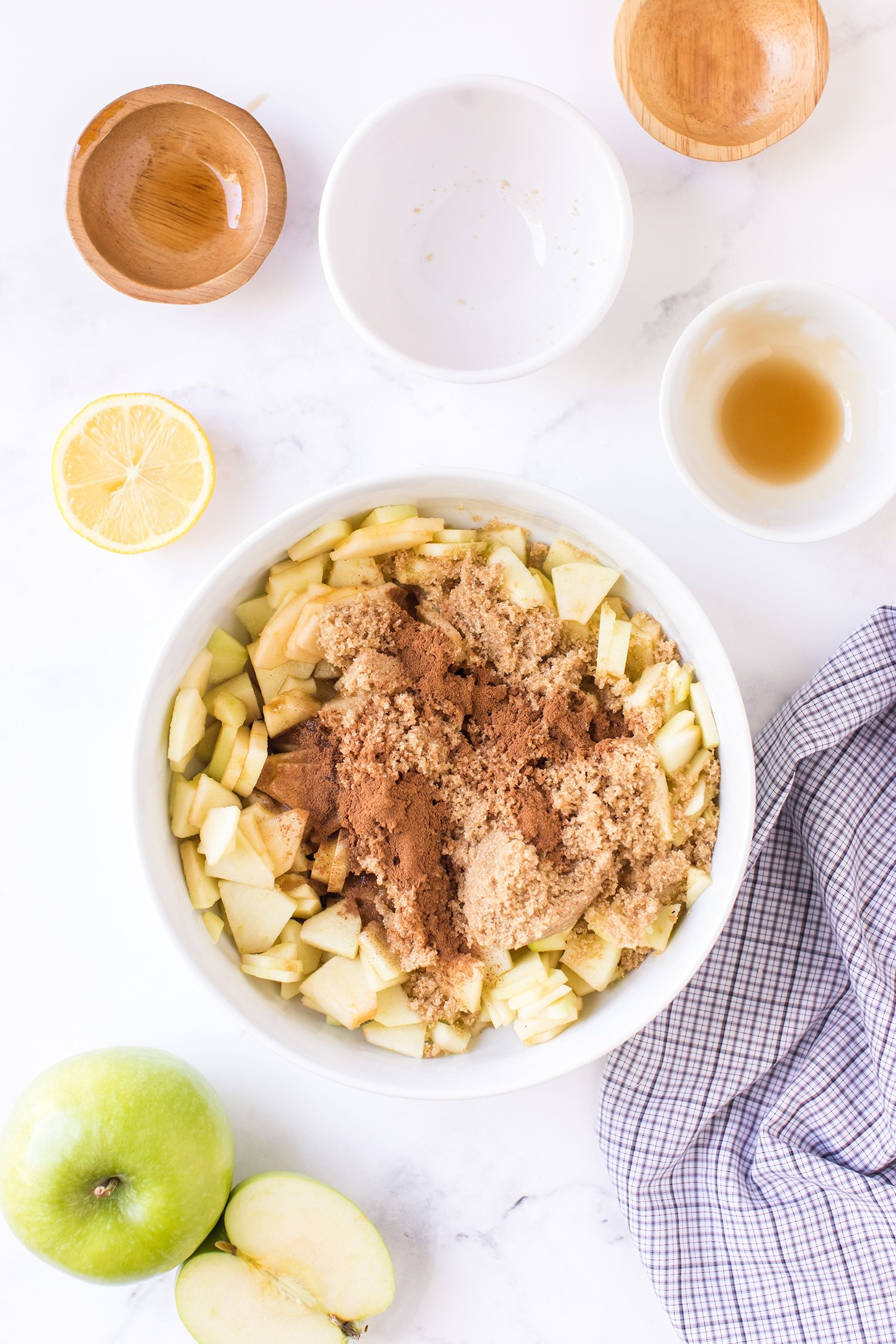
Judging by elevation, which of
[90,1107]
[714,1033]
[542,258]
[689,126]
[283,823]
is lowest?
[90,1107]

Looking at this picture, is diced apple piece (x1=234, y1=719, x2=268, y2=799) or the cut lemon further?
the cut lemon

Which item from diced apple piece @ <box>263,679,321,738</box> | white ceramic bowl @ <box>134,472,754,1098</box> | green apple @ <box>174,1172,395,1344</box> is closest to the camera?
white ceramic bowl @ <box>134,472,754,1098</box>

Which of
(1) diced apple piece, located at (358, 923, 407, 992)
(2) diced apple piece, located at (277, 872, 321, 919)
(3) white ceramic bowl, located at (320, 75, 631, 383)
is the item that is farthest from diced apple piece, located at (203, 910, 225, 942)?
(3) white ceramic bowl, located at (320, 75, 631, 383)

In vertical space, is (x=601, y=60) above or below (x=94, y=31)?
above

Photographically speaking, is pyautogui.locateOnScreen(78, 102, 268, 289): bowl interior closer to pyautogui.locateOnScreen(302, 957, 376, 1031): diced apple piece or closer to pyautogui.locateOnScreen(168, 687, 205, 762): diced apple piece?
pyautogui.locateOnScreen(168, 687, 205, 762): diced apple piece

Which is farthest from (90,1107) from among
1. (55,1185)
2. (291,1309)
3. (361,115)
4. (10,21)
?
(10,21)

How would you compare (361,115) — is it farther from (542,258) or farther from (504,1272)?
(504,1272)

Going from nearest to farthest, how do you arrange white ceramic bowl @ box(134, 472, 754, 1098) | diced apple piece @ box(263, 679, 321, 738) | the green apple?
white ceramic bowl @ box(134, 472, 754, 1098) < diced apple piece @ box(263, 679, 321, 738) < the green apple

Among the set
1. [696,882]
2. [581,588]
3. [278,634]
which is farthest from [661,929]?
[278,634]
